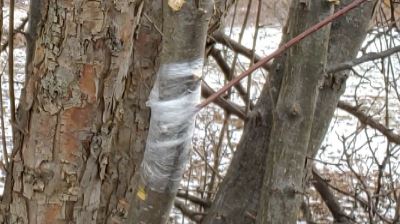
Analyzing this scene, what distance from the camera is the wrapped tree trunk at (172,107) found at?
117cm

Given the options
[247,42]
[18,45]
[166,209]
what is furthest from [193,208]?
[247,42]

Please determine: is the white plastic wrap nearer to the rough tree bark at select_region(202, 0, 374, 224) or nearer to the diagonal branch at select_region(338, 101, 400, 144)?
the rough tree bark at select_region(202, 0, 374, 224)

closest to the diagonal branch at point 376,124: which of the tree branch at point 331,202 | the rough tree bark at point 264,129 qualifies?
the tree branch at point 331,202

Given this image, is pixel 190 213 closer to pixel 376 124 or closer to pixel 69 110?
pixel 376 124

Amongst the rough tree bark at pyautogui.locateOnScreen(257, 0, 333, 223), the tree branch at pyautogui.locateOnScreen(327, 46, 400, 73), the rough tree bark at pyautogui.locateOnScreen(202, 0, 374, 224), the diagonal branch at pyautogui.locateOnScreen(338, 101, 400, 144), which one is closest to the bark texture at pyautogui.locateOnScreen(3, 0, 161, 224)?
the rough tree bark at pyautogui.locateOnScreen(257, 0, 333, 223)

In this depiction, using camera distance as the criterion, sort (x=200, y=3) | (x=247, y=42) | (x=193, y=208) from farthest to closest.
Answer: (x=247, y=42), (x=193, y=208), (x=200, y=3)

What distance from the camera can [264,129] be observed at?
2812 mm

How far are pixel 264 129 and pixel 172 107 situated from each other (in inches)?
63.5

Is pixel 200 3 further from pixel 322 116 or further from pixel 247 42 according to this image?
pixel 247 42

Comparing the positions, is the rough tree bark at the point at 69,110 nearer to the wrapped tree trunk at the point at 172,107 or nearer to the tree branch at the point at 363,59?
the wrapped tree trunk at the point at 172,107

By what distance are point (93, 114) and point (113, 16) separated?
0.22 meters

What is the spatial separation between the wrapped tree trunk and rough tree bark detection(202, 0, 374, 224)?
135 centimetres

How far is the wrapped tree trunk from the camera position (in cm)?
117

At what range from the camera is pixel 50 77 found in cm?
159
